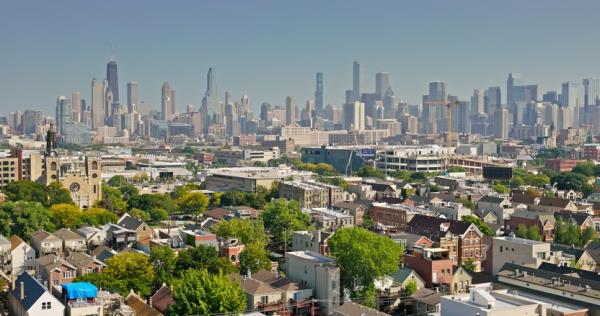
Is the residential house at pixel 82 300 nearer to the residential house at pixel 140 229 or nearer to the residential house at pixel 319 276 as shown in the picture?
the residential house at pixel 319 276

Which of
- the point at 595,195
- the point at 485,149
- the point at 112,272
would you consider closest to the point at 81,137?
the point at 485,149

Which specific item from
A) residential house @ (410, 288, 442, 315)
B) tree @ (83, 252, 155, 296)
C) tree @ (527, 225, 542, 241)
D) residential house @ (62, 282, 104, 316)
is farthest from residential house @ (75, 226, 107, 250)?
tree @ (527, 225, 542, 241)

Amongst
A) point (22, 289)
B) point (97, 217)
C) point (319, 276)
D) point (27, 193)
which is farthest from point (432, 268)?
point (27, 193)

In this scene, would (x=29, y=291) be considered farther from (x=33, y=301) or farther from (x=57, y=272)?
(x=57, y=272)

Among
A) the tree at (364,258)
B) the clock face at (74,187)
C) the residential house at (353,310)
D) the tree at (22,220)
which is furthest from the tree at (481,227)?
the clock face at (74,187)

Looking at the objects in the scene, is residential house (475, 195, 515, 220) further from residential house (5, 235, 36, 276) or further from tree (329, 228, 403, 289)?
residential house (5, 235, 36, 276)

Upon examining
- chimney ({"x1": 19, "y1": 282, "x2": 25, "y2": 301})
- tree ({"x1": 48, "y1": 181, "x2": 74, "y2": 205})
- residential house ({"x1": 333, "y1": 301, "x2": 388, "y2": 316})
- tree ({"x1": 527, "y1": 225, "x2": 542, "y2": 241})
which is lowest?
residential house ({"x1": 333, "y1": 301, "x2": 388, "y2": 316})
